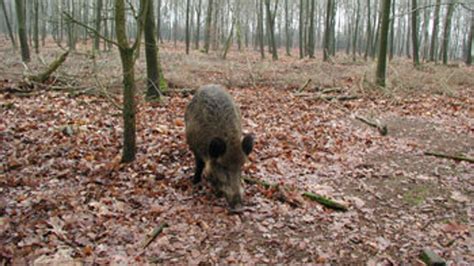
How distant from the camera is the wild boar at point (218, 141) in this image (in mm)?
6008

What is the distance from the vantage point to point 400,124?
11.4 meters

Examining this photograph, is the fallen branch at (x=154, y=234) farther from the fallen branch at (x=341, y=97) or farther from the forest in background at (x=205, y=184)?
the fallen branch at (x=341, y=97)

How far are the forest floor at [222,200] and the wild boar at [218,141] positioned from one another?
316 millimetres

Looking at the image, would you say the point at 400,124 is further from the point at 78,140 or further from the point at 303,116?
the point at 78,140

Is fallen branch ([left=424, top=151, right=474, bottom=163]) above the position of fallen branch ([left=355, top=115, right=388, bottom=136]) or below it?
below

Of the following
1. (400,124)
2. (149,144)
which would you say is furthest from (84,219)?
(400,124)

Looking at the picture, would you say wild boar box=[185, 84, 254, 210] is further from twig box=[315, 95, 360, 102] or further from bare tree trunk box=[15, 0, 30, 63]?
bare tree trunk box=[15, 0, 30, 63]

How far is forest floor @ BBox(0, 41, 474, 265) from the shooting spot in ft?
16.8

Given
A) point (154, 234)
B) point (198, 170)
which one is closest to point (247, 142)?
point (198, 170)

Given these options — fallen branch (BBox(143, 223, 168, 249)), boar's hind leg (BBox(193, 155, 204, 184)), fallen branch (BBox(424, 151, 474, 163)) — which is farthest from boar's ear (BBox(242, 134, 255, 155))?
fallen branch (BBox(424, 151, 474, 163))

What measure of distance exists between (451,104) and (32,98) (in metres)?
13.8

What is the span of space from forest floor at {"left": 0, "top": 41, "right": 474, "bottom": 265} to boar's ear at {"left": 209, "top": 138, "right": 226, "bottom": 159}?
801 mm

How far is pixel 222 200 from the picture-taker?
20.6 ft

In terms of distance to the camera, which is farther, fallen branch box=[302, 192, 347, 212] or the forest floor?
fallen branch box=[302, 192, 347, 212]
